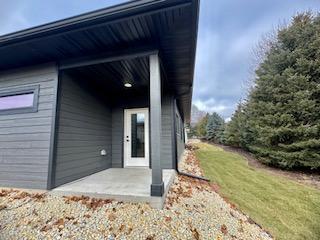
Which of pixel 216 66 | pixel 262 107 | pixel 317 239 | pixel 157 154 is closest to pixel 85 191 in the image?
pixel 157 154

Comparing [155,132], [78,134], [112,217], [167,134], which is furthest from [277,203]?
[78,134]

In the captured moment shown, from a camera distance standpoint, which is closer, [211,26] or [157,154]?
[157,154]

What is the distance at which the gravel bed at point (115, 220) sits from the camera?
1946mm

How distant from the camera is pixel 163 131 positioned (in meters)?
5.20

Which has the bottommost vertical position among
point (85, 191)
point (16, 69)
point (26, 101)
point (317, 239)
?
point (317, 239)

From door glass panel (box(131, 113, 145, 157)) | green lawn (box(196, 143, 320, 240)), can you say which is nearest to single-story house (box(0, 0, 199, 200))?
door glass panel (box(131, 113, 145, 157))

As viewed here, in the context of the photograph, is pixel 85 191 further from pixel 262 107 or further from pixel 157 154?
pixel 262 107

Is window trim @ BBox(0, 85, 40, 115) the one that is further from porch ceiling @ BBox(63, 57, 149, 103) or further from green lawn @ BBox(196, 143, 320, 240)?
green lawn @ BBox(196, 143, 320, 240)

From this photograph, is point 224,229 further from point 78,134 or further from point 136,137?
point 136,137

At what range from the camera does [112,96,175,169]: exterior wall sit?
503cm

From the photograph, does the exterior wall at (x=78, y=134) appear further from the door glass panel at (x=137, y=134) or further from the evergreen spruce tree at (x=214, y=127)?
the evergreen spruce tree at (x=214, y=127)

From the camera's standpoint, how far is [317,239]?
2205 mm

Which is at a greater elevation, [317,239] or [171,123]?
[171,123]

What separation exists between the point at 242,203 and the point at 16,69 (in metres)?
5.71
